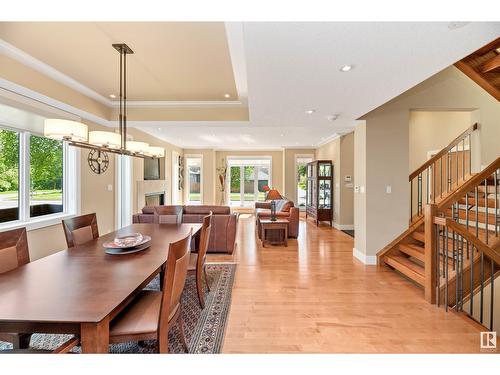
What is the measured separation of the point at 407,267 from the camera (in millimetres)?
3221

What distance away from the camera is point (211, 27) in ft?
7.63

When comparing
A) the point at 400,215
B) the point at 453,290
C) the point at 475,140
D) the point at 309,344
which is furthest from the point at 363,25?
the point at 475,140

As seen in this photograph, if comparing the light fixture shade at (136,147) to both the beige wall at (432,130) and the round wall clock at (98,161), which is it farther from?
the beige wall at (432,130)

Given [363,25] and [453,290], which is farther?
[453,290]

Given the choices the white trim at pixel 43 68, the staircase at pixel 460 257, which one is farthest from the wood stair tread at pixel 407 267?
the white trim at pixel 43 68

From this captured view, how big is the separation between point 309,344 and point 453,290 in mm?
1835

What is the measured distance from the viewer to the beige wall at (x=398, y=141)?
Answer: 12.0 ft

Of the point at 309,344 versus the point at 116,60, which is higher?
the point at 116,60

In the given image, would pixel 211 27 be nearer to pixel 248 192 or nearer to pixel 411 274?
pixel 411 274

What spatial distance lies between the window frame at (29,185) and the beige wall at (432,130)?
6.41 meters

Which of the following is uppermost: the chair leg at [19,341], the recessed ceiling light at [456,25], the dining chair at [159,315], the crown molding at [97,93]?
the crown molding at [97,93]

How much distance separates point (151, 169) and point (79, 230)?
4652 mm
